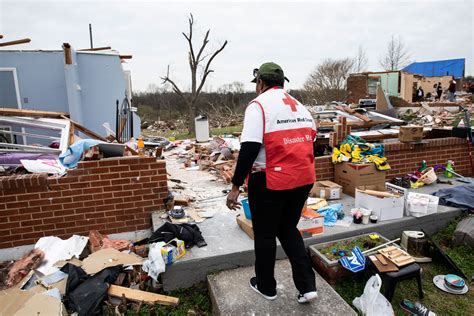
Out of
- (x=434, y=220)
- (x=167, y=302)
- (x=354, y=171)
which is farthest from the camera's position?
(x=354, y=171)

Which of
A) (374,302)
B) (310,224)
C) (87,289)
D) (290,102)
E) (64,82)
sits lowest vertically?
(374,302)

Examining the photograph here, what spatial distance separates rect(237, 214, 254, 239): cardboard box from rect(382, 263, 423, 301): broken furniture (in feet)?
4.43

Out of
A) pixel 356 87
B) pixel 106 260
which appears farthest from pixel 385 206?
pixel 356 87

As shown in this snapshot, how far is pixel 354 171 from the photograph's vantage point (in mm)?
4496

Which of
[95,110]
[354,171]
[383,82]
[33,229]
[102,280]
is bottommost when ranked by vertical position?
[102,280]

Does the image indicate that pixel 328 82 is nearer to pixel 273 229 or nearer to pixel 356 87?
pixel 356 87

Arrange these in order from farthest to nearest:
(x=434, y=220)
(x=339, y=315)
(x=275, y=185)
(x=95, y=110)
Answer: (x=95, y=110) → (x=434, y=220) → (x=339, y=315) → (x=275, y=185)

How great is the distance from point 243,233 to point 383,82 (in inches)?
915

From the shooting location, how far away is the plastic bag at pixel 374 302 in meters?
2.57

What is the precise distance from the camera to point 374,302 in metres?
2.59

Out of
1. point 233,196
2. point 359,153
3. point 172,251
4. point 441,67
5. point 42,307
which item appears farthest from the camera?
point 441,67

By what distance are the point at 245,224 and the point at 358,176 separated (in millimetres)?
1984

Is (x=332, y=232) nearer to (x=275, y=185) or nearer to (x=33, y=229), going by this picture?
(x=275, y=185)

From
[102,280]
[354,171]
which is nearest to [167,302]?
[102,280]
